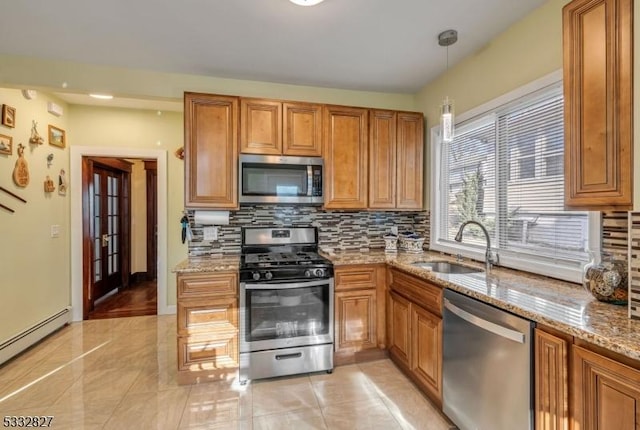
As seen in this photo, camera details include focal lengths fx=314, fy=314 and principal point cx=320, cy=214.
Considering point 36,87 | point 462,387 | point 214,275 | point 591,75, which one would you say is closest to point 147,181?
point 36,87

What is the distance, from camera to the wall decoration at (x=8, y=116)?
2.70 metres

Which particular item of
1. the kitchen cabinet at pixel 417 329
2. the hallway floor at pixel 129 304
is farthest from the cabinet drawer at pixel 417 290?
the hallway floor at pixel 129 304

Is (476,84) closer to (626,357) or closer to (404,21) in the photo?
(404,21)

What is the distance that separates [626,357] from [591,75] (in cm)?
113

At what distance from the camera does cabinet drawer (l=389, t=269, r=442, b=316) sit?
203 cm

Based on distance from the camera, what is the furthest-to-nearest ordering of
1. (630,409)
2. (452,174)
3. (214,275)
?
(452,174) → (214,275) → (630,409)

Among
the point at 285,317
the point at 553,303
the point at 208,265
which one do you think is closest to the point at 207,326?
the point at 208,265

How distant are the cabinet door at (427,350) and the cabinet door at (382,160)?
3.58ft

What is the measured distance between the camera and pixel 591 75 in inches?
53.4

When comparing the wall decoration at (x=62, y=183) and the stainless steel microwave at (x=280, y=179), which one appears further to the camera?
the wall decoration at (x=62, y=183)

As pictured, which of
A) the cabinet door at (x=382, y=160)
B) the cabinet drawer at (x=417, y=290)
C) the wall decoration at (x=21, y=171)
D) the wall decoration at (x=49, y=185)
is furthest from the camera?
the wall decoration at (x=49, y=185)

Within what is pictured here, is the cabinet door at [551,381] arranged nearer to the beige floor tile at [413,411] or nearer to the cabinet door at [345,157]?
the beige floor tile at [413,411]

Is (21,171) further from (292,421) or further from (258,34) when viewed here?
(292,421)

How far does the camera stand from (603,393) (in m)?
1.09
